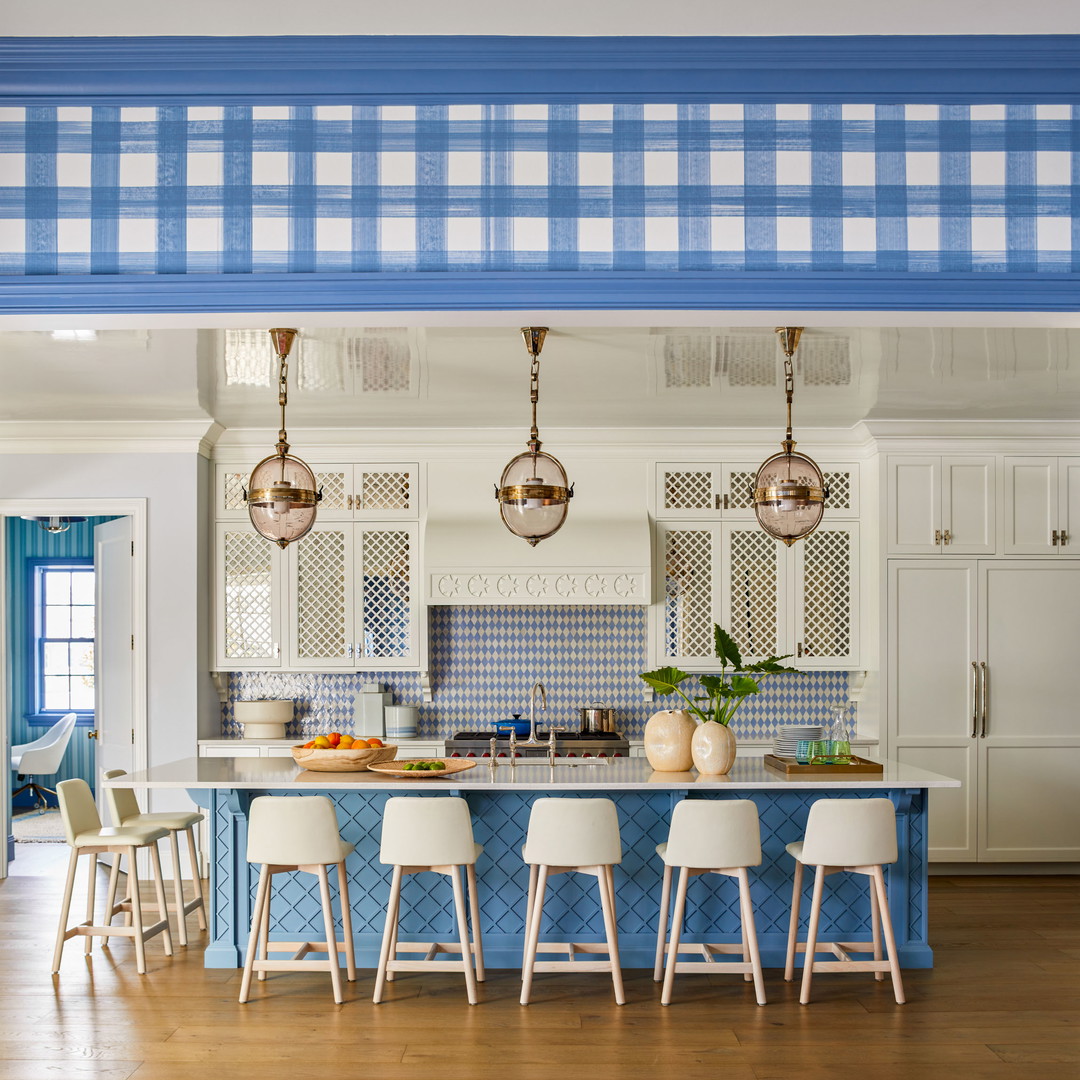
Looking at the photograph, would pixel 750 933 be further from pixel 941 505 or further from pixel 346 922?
pixel 941 505

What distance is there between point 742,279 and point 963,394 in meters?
3.76

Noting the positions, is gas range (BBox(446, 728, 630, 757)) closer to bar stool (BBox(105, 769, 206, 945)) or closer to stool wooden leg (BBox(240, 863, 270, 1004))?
bar stool (BBox(105, 769, 206, 945))

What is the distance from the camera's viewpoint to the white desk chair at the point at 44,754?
8188 mm

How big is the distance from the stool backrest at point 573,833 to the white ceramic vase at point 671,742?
551mm

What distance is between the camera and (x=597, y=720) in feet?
21.7

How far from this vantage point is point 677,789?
439 cm

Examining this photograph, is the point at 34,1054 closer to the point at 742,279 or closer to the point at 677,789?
the point at 677,789

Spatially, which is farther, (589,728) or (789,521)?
(589,728)

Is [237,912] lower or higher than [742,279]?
lower

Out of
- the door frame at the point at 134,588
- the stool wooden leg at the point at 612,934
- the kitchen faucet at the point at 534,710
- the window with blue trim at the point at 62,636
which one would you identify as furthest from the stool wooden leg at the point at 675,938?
the window with blue trim at the point at 62,636

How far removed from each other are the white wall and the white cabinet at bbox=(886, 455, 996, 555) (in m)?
4.36

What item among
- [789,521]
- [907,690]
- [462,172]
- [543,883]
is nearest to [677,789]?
[543,883]

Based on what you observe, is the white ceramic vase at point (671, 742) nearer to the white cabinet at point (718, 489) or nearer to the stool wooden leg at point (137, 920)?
the white cabinet at point (718, 489)

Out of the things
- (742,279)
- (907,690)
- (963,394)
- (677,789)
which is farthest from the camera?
(907,690)
